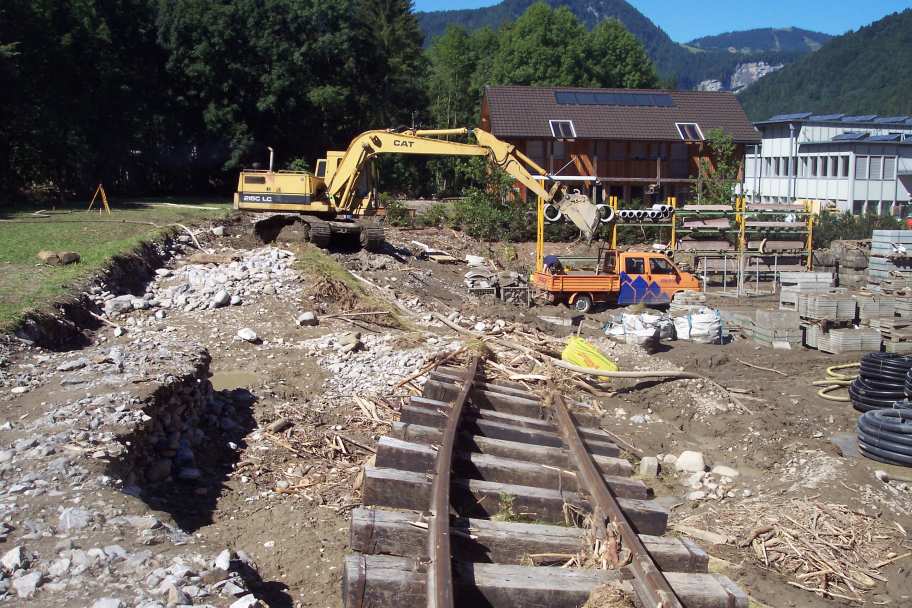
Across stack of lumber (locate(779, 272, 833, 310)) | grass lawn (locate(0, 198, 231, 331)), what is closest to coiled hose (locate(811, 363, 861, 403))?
stack of lumber (locate(779, 272, 833, 310))

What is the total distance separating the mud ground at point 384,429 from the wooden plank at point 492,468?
602 millimetres

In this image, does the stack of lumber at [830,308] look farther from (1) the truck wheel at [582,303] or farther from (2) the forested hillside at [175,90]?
(2) the forested hillside at [175,90]

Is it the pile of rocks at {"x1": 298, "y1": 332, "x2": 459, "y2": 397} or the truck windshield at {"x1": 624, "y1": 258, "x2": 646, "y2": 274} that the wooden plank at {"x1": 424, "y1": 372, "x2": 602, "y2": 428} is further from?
the truck windshield at {"x1": 624, "y1": 258, "x2": 646, "y2": 274}

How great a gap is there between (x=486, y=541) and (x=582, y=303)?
15612mm

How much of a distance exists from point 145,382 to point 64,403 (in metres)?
0.93

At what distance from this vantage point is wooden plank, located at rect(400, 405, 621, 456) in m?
9.34

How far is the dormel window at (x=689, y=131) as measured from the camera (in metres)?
45.6

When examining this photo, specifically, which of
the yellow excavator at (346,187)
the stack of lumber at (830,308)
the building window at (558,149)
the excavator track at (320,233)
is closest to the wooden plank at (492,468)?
the stack of lumber at (830,308)

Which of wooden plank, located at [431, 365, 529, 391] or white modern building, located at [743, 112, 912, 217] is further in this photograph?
white modern building, located at [743, 112, 912, 217]

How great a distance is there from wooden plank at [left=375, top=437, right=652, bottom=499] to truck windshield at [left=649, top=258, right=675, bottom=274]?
1475cm

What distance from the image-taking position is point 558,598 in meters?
5.95

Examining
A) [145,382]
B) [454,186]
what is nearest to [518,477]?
[145,382]

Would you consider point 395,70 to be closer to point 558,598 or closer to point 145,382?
point 145,382

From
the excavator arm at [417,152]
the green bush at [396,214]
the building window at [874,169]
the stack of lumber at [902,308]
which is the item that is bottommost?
the stack of lumber at [902,308]
